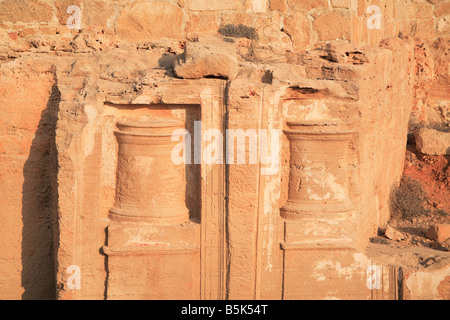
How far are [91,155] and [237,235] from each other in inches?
52.5

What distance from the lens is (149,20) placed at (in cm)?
657

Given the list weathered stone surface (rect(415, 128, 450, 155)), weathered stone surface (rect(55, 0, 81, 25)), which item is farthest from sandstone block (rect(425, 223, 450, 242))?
weathered stone surface (rect(55, 0, 81, 25))

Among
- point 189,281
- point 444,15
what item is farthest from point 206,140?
point 444,15

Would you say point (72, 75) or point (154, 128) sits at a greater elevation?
point (72, 75)

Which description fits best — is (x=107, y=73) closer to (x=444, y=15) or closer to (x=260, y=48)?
(x=260, y=48)

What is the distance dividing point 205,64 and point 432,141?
399 centimetres

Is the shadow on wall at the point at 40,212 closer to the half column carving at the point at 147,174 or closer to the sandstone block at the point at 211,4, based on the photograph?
the half column carving at the point at 147,174

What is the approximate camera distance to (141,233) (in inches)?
223

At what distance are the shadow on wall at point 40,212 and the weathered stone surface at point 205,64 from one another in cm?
117

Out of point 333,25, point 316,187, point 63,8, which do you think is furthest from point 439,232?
point 63,8

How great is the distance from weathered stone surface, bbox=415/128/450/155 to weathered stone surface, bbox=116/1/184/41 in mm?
3578

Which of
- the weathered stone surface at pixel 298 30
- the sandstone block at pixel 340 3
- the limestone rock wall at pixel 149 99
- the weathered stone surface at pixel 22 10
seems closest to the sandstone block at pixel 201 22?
the limestone rock wall at pixel 149 99

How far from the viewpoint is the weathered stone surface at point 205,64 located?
558 cm

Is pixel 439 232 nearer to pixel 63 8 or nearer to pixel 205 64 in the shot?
pixel 205 64
